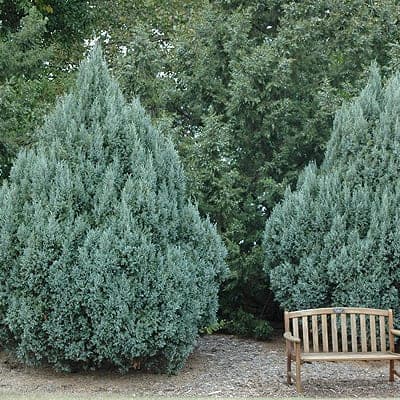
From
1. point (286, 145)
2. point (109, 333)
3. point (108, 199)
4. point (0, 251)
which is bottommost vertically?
point (109, 333)

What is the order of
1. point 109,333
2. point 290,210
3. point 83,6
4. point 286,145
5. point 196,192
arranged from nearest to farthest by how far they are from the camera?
point 109,333, point 290,210, point 196,192, point 286,145, point 83,6

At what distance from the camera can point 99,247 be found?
6316 millimetres

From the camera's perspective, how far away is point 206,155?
8461mm

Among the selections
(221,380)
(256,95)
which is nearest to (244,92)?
(256,95)

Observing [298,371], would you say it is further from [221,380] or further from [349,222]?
[349,222]

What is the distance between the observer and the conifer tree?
725 cm

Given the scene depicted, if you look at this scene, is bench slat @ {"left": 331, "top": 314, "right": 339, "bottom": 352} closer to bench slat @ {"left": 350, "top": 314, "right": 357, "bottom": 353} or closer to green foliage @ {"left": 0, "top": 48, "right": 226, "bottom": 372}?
bench slat @ {"left": 350, "top": 314, "right": 357, "bottom": 353}

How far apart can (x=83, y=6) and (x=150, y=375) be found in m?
8.89

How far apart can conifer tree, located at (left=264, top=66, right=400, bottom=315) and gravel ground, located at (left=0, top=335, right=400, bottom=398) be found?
801 mm

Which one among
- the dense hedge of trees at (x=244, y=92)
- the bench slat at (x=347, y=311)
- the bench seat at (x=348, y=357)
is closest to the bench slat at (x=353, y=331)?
the bench slat at (x=347, y=311)

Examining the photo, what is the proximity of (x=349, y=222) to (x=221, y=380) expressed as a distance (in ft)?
7.79

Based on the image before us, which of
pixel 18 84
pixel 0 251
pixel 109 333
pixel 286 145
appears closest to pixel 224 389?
pixel 109 333

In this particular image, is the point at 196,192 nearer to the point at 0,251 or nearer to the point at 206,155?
the point at 206,155

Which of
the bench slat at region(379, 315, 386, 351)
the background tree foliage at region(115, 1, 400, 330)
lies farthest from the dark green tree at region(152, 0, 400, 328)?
the bench slat at region(379, 315, 386, 351)
